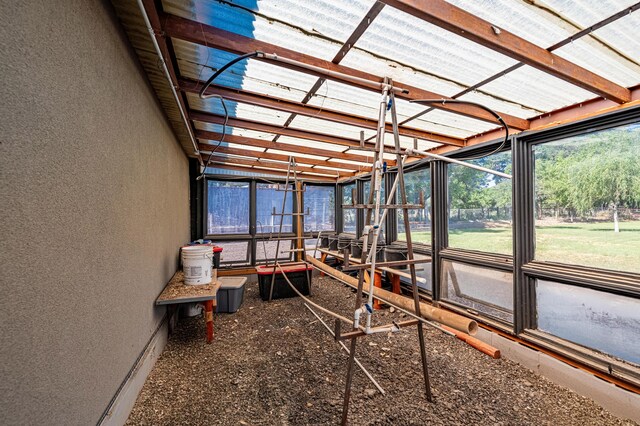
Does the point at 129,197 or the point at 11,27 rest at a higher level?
the point at 11,27

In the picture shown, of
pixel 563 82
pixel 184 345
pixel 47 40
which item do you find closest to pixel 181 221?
pixel 184 345

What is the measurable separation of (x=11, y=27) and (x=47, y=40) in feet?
0.59

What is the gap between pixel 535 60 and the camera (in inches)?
59.7

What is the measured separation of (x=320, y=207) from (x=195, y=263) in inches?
145

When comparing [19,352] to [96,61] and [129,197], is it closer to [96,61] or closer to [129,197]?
[129,197]

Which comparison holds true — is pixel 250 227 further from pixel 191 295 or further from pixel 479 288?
pixel 479 288

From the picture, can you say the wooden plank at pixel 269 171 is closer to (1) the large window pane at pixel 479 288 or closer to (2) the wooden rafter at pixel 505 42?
(1) the large window pane at pixel 479 288

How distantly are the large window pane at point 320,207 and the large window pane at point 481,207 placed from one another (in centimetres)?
311

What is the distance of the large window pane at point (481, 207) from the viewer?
8.93 ft

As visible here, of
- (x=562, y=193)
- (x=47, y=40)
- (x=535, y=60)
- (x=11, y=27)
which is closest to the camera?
(x=11, y=27)

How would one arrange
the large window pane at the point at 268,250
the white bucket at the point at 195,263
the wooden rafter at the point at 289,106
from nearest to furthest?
the wooden rafter at the point at 289,106, the white bucket at the point at 195,263, the large window pane at the point at 268,250

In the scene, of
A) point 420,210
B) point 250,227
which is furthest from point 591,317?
point 250,227

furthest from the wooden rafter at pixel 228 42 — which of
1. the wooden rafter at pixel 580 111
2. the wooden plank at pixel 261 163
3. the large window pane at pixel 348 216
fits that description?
the large window pane at pixel 348 216

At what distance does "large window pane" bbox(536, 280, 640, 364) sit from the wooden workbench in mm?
3025
